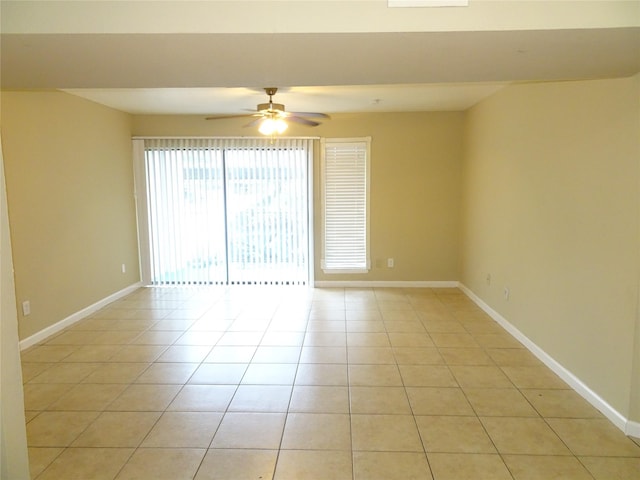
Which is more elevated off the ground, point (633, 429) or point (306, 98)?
point (306, 98)

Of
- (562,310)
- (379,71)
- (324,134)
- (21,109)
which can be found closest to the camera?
(379,71)

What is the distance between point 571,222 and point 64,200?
4786mm

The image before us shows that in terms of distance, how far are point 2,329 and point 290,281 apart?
180 inches

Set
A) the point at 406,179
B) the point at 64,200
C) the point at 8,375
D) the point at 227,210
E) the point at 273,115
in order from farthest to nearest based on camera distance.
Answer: the point at 227,210
the point at 406,179
the point at 64,200
the point at 273,115
the point at 8,375

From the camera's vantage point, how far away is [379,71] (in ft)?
7.56

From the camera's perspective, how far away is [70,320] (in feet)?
14.4

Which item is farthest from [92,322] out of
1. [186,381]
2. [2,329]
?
[2,329]

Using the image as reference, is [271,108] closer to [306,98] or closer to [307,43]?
[306,98]

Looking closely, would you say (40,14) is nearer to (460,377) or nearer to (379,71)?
(379,71)

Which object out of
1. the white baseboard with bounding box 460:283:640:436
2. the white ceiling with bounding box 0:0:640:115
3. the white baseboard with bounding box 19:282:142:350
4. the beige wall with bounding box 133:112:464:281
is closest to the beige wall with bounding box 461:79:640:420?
the white baseboard with bounding box 460:283:640:436

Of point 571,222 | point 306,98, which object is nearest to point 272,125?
point 306,98

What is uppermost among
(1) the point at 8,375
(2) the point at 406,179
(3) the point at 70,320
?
(2) the point at 406,179

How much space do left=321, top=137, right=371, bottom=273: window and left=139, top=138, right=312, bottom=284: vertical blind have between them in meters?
0.30

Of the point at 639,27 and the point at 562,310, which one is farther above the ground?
the point at 639,27
